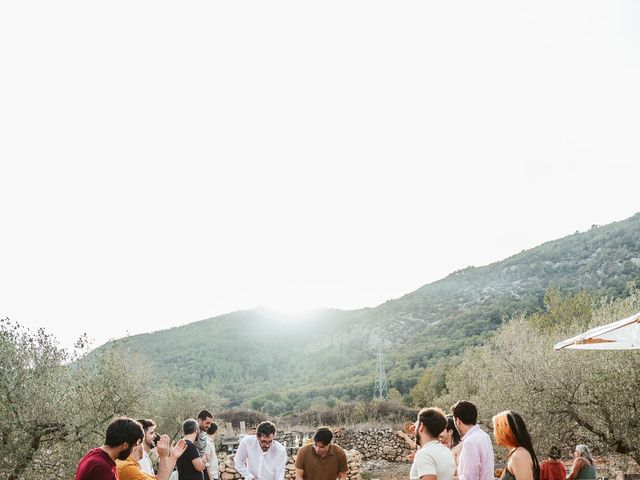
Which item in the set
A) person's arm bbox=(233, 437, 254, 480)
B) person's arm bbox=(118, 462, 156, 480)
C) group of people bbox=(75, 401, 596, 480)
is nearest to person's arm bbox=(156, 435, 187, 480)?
group of people bbox=(75, 401, 596, 480)

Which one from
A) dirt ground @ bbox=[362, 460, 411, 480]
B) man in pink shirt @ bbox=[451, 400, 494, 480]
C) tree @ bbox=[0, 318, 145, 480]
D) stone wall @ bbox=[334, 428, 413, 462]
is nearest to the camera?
man in pink shirt @ bbox=[451, 400, 494, 480]

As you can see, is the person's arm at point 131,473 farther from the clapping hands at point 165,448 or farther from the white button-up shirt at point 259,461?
the white button-up shirt at point 259,461

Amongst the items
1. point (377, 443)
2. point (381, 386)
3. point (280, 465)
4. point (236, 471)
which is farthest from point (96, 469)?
point (381, 386)

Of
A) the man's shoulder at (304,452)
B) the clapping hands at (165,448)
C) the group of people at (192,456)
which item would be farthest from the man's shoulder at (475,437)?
the clapping hands at (165,448)

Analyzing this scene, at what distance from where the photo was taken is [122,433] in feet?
14.6

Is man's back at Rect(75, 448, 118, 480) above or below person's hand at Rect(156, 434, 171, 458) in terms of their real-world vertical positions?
above

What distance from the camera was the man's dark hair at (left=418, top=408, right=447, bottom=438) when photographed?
486cm

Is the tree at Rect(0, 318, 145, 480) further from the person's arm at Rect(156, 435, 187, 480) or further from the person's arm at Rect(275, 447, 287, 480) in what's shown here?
the person's arm at Rect(156, 435, 187, 480)

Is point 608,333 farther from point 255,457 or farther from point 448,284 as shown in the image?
point 448,284

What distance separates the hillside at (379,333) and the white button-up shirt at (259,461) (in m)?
34.4

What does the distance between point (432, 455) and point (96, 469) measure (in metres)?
2.70

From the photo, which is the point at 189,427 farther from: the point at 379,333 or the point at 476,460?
the point at 379,333

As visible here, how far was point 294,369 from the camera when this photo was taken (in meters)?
65.3

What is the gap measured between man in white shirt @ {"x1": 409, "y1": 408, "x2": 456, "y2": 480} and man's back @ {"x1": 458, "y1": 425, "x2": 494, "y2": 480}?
45 cm
